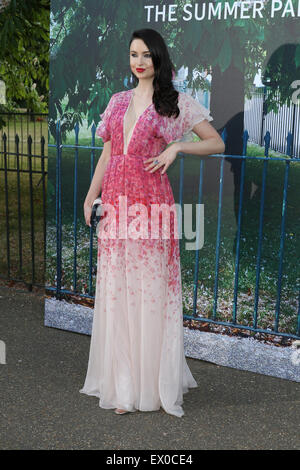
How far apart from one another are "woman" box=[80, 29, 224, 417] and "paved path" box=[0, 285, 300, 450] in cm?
19

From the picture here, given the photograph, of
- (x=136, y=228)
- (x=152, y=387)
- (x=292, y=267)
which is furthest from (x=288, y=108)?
(x=152, y=387)

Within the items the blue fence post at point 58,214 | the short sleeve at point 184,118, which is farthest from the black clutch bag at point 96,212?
the blue fence post at point 58,214

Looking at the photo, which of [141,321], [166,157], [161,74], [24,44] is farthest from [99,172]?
[24,44]

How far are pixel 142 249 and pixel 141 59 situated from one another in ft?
3.96

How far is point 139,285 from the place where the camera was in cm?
392

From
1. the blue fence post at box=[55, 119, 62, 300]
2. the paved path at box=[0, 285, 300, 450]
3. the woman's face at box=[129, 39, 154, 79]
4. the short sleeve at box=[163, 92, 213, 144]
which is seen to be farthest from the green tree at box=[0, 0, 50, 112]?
the paved path at box=[0, 285, 300, 450]

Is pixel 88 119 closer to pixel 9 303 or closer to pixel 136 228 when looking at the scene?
pixel 136 228

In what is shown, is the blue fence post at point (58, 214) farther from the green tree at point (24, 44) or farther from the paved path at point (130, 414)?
the green tree at point (24, 44)

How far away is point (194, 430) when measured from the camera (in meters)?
3.79

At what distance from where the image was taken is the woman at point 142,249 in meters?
3.79

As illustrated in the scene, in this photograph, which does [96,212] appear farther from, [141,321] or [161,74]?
[161,74]

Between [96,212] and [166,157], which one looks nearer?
[166,157]

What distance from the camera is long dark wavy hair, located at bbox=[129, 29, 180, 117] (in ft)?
12.2
